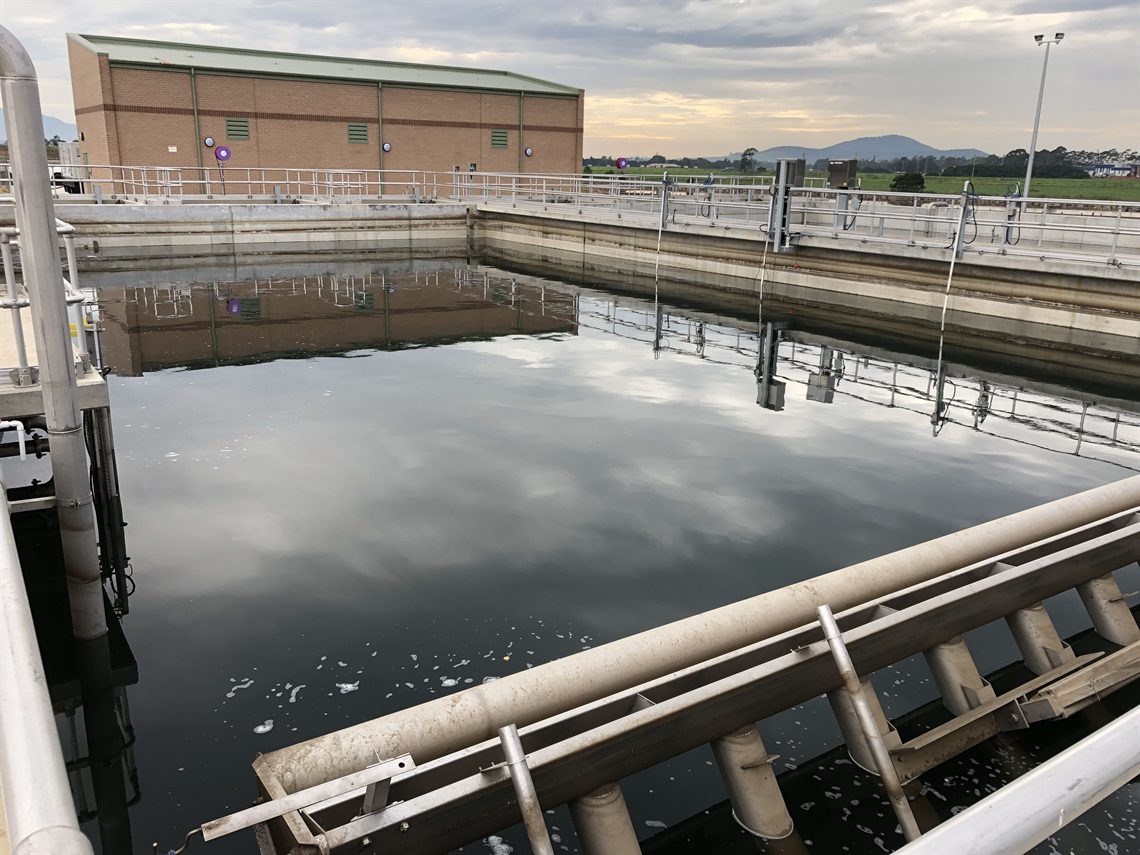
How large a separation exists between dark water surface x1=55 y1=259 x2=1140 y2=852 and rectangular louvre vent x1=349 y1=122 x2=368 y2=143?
978 inches

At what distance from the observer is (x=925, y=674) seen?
548 cm

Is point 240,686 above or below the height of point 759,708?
below

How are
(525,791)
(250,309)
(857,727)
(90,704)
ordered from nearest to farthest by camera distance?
1. (525,791)
2. (857,727)
3. (90,704)
4. (250,309)

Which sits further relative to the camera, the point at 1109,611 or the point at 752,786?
the point at 1109,611

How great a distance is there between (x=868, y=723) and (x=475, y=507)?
4.74m

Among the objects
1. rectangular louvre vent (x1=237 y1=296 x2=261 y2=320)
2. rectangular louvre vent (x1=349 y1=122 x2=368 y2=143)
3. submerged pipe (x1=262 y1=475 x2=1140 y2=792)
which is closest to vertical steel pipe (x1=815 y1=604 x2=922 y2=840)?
submerged pipe (x1=262 y1=475 x2=1140 y2=792)

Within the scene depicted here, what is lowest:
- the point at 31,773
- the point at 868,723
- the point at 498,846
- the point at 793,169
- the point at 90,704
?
the point at 90,704

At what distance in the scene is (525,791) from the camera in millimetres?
3020

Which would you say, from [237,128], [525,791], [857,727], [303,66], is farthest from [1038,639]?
[303,66]

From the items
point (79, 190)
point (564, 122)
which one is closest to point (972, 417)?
point (79, 190)

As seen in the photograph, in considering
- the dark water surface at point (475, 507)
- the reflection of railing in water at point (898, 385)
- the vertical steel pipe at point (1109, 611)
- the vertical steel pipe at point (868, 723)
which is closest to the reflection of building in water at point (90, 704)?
the dark water surface at point (475, 507)

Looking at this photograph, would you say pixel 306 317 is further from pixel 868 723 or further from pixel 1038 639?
pixel 868 723

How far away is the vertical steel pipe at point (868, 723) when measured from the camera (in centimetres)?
374

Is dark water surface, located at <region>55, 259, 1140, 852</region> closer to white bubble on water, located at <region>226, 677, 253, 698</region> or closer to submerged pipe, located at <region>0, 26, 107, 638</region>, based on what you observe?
white bubble on water, located at <region>226, 677, 253, 698</region>
